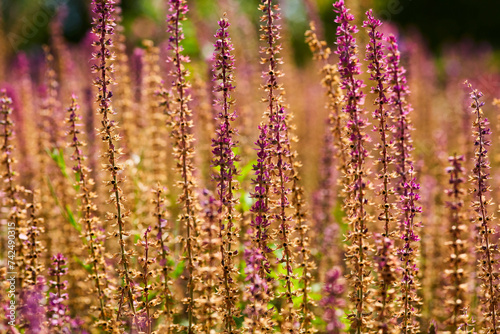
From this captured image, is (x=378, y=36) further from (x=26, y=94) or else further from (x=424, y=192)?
(x=26, y=94)

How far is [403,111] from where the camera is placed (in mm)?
2549

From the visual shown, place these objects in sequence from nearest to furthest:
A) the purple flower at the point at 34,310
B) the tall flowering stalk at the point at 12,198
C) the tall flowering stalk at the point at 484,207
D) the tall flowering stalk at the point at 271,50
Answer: the purple flower at the point at 34,310 < the tall flowering stalk at the point at 484,207 < the tall flowering stalk at the point at 271,50 < the tall flowering stalk at the point at 12,198

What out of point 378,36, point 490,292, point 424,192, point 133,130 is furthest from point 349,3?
point 490,292

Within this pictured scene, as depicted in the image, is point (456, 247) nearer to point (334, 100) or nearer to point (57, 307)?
point (334, 100)

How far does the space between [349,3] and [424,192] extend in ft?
7.52

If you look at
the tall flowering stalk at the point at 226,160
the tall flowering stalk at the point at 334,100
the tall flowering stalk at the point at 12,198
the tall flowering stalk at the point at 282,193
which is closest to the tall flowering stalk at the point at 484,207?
the tall flowering stalk at the point at 334,100

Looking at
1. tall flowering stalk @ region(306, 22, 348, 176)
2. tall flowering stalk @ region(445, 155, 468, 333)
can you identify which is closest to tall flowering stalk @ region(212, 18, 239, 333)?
tall flowering stalk @ region(306, 22, 348, 176)

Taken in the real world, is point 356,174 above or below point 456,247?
above

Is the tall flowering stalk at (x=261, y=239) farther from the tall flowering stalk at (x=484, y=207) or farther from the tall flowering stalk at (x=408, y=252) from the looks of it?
the tall flowering stalk at (x=484, y=207)

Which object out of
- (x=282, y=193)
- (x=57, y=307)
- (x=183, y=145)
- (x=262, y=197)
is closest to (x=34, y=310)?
(x=57, y=307)

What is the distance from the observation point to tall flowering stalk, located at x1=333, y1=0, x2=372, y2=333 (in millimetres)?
2447

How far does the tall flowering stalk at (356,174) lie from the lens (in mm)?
2447

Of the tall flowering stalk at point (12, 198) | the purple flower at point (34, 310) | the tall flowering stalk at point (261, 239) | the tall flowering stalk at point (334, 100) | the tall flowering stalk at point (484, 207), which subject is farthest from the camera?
the tall flowering stalk at point (334, 100)

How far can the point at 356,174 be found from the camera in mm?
2430
